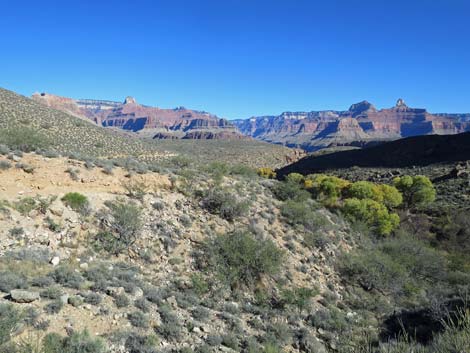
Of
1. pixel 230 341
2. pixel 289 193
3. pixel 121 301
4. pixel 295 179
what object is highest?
pixel 289 193

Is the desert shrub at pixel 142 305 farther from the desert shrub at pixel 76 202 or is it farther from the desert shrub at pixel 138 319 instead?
the desert shrub at pixel 76 202

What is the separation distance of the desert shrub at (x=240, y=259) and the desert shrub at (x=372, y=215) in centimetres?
1449

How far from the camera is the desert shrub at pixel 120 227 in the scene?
434 inches

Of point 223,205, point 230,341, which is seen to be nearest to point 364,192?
point 223,205

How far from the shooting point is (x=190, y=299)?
9297 millimetres

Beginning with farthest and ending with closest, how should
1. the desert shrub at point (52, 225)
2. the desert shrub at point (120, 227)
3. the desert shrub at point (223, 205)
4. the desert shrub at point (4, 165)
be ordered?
the desert shrub at point (223, 205) → the desert shrub at point (4, 165) → the desert shrub at point (120, 227) → the desert shrub at point (52, 225)

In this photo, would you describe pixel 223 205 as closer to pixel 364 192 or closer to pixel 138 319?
pixel 138 319

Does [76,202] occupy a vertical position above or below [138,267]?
above

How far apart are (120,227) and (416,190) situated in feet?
122

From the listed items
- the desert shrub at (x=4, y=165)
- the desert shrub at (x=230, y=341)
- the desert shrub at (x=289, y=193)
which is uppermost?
the desert shrub at (x=4, y=165)

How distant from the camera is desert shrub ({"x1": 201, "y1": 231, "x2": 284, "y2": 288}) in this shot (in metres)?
11.3

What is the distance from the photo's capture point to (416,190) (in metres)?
38.1

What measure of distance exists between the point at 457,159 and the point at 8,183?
6351cm

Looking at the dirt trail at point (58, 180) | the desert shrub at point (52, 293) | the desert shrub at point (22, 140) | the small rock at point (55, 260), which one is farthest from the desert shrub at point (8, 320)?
the desert shrub at point (22, 140)
